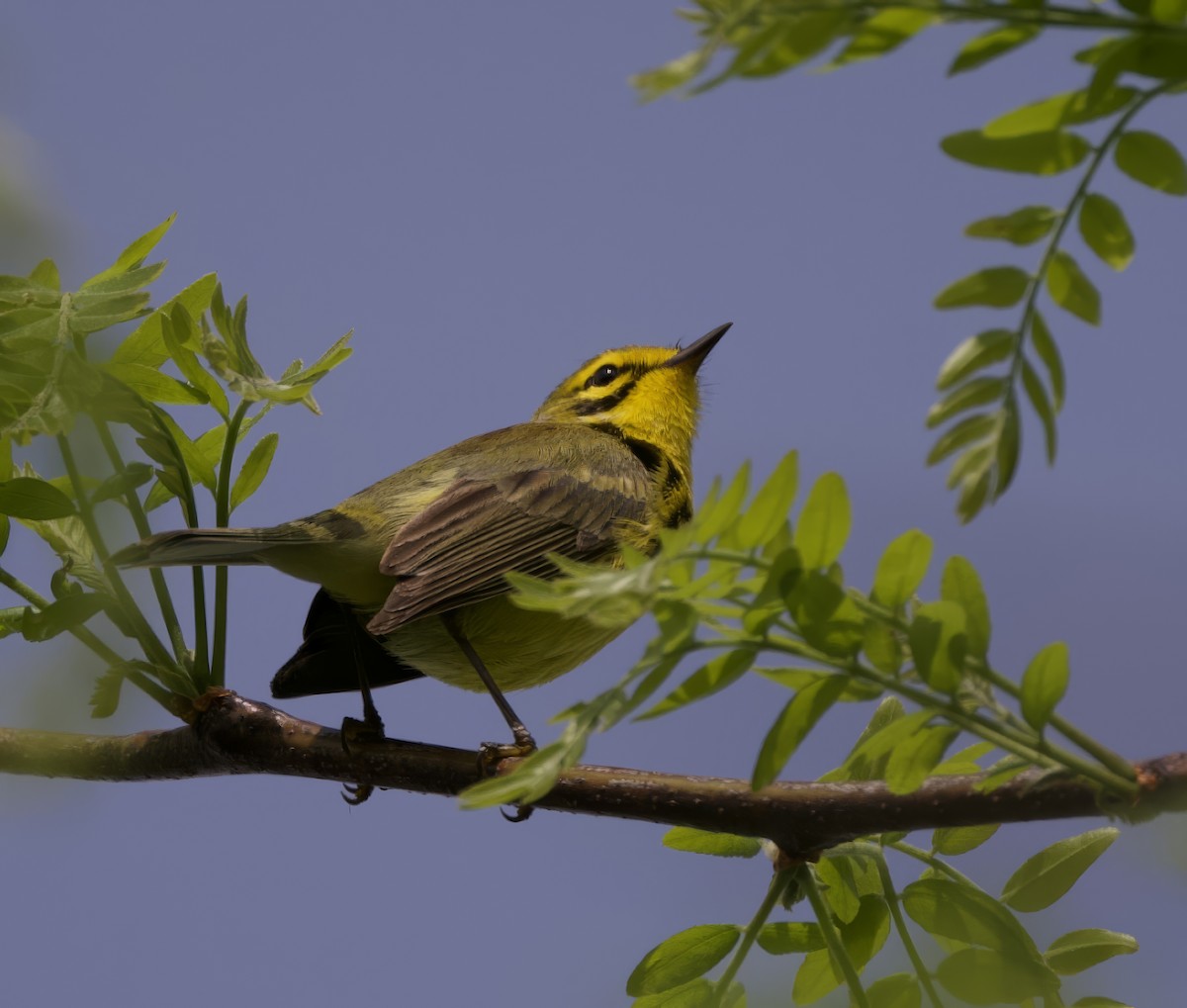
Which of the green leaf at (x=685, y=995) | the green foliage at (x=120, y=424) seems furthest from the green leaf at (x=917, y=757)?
the green foliage at (x=120, y=424)

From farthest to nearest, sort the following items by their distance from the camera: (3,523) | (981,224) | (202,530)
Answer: (202,530)
(3,523)
(981,224)

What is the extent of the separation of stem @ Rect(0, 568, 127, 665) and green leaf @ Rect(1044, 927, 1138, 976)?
2025 mm

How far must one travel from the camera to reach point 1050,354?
1.58 metres

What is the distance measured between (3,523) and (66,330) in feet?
2.04

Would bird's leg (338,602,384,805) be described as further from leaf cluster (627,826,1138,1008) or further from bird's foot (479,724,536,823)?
leaf cluster (627,826,1138,1008)

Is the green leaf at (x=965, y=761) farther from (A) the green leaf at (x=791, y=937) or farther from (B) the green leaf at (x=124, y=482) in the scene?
(B) the green leaf at (x=124, y=482)

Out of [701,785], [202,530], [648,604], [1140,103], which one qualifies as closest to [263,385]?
[202,530]

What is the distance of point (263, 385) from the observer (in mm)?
2869

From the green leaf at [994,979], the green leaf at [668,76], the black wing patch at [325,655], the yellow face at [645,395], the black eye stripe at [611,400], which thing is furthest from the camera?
the black eye stripe at [611,400]

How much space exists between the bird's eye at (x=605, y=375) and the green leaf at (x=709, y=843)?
3.87 meters

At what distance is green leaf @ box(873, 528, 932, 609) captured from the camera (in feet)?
5.65

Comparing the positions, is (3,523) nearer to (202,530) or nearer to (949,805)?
(202,530)

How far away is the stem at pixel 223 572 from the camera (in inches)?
124

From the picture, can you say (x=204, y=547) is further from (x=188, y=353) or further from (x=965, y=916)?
(x=965, y=916)
